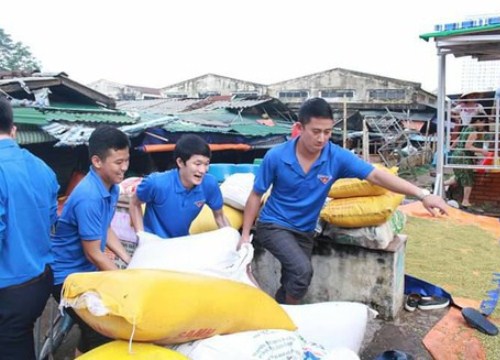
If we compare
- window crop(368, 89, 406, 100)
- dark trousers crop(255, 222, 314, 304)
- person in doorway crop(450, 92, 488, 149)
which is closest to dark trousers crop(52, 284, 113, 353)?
dark trousers crop(255, 222, 314, 304)

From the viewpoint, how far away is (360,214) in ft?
10.0

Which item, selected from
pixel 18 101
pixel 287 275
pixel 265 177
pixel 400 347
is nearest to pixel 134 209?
pixel 265 177

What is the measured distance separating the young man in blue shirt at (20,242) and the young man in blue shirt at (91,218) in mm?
155

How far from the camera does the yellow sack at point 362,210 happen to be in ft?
9.92

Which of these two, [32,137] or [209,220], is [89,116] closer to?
[32,137]

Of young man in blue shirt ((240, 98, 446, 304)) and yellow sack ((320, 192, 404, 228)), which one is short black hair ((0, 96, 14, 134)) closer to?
young man in blue shirt ((240, 98, 446, 304))

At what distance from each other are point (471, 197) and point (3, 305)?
7.46 meters

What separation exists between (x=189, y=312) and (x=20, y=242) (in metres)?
0.77

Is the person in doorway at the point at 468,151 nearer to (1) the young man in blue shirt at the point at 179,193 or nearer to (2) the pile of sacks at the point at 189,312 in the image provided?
(1) the young man in blue shirt at the point at 179,193

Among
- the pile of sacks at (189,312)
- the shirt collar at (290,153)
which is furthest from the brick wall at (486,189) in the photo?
the pile of sacks at (189,312)

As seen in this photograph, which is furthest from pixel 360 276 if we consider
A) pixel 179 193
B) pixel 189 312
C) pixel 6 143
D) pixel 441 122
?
pixel 441 122

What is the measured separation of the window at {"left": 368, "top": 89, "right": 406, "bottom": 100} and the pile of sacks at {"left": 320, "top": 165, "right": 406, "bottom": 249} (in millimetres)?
20319

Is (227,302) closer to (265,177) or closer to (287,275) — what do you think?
(287,275)

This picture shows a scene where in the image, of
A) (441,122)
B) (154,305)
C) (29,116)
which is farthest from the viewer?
(441,122)
